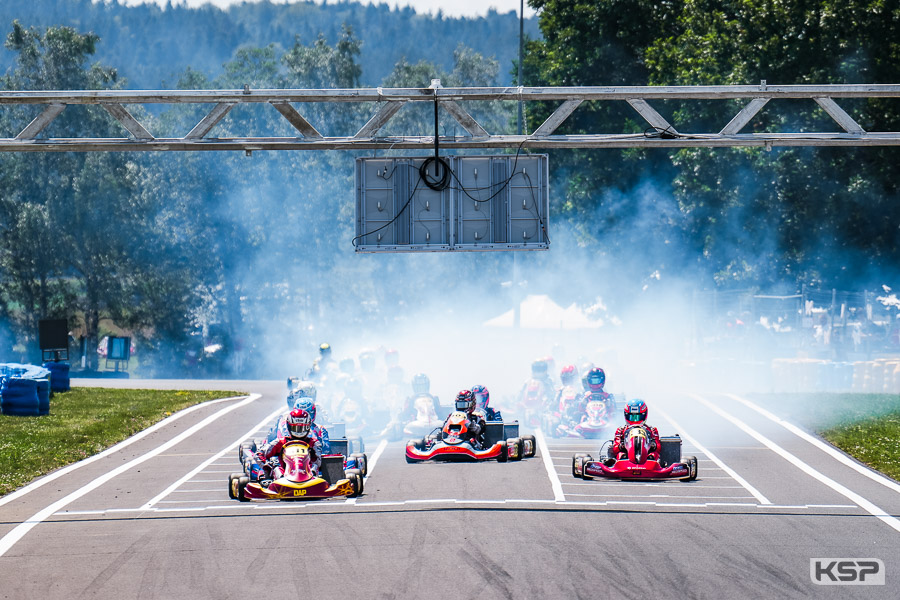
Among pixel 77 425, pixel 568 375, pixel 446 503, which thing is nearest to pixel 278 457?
pixel 446 503

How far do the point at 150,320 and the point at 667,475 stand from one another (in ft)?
134

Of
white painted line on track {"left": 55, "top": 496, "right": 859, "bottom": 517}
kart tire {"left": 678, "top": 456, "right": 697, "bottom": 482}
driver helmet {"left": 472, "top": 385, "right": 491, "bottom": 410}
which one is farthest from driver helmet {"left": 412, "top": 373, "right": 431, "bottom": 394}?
white painted line on track {"left": 55, "top": 496, "right": 859, "bottom": 517}

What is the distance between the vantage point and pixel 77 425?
23.3 m

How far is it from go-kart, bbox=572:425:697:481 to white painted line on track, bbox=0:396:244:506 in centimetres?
836

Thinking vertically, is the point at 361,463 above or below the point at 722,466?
above

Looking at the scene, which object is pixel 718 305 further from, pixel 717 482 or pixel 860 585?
pixel 860 585

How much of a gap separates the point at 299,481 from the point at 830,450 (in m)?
10.3

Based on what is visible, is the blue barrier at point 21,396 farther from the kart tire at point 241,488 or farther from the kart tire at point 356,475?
the kart tire at point 356,475

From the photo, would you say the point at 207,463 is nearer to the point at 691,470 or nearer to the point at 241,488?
the point at 241,488

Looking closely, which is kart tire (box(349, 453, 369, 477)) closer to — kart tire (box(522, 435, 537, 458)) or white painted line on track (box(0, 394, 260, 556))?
kart tire (box(522, 435, 537, 458))

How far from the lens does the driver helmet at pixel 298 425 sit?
607 inches

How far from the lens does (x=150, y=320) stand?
53.3 m

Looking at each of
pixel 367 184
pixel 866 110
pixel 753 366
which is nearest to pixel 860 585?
pixel 367 184

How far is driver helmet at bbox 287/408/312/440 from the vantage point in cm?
1542
